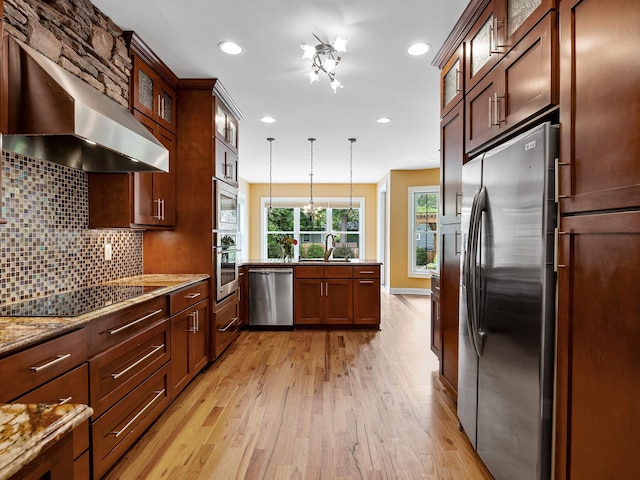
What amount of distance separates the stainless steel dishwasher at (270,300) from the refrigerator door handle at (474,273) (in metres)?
3.06

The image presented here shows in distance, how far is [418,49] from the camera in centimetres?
279

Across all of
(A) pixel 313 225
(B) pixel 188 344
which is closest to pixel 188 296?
(B) pixel 188 344

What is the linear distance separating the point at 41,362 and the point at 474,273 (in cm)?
198

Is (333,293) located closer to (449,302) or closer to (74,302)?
(449,302)

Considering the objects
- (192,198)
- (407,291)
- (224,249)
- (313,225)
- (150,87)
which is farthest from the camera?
(313,225)

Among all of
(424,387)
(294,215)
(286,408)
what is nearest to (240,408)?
(286,408)

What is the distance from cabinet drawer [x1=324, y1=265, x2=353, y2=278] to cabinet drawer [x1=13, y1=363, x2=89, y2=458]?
3321mm

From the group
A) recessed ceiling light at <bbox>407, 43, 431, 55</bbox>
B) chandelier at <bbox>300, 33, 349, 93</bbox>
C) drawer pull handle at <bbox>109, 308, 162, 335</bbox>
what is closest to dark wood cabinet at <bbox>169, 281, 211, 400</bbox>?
drawer pull handle at <bbox>109, 308, 162, 335</bbox>

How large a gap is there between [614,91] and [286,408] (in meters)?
2.53

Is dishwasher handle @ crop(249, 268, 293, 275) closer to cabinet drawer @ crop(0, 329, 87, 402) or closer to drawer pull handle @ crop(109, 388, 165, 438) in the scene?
drawer pull handle @ crop(109, 388, 165, 438)

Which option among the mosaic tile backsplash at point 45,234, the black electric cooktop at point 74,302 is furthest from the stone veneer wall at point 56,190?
the black electric cooktop at point 74,302

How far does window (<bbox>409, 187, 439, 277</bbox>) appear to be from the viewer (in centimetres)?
771

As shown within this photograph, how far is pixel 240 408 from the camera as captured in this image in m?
2.63

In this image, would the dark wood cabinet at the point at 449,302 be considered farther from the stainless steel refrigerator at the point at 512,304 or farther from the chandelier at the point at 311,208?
the chandelier at the point at 311,208
